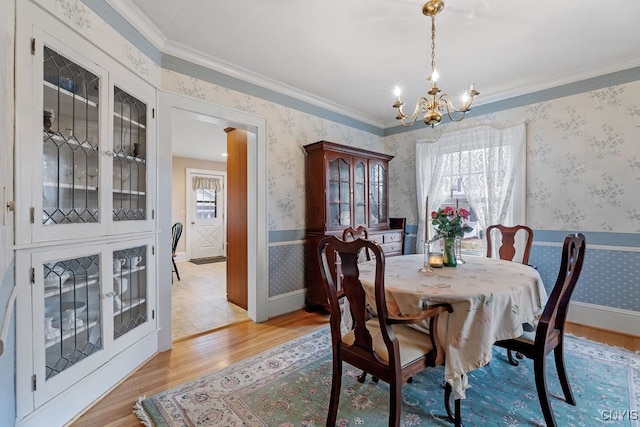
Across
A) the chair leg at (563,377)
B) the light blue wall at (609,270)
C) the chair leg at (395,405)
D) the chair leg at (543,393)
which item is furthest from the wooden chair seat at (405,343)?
the light blue wall at (609,270)

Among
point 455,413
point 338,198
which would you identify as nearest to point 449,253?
point 455,413

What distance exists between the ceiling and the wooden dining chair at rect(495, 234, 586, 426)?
1645 millimetres

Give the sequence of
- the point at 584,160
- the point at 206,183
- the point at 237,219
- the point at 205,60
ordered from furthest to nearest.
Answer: the point at 206,183
the point at 237,219
the point at 584,160
the point at 205,60

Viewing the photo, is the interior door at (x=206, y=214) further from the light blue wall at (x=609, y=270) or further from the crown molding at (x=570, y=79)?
the light blue wall at (x=609, y=270)

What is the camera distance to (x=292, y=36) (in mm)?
2320

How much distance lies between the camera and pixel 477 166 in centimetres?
362

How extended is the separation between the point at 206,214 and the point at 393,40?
20.4ft

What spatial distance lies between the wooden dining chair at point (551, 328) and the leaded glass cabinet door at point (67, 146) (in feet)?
8.48

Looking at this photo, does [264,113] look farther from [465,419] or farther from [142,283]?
[465,419]

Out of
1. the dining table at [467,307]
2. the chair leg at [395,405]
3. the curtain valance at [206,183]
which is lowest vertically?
the chair leg at [395,405]

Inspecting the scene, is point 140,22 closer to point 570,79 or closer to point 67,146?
point 67,146

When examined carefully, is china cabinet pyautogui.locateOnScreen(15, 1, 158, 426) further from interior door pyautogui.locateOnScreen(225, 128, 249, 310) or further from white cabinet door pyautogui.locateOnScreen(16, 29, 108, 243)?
interior door pyautogui.locateOnScreen(225, 128, 249, 310)

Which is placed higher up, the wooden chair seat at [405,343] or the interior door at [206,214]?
the interior door at [206,214]

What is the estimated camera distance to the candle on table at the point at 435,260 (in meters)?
2.04
